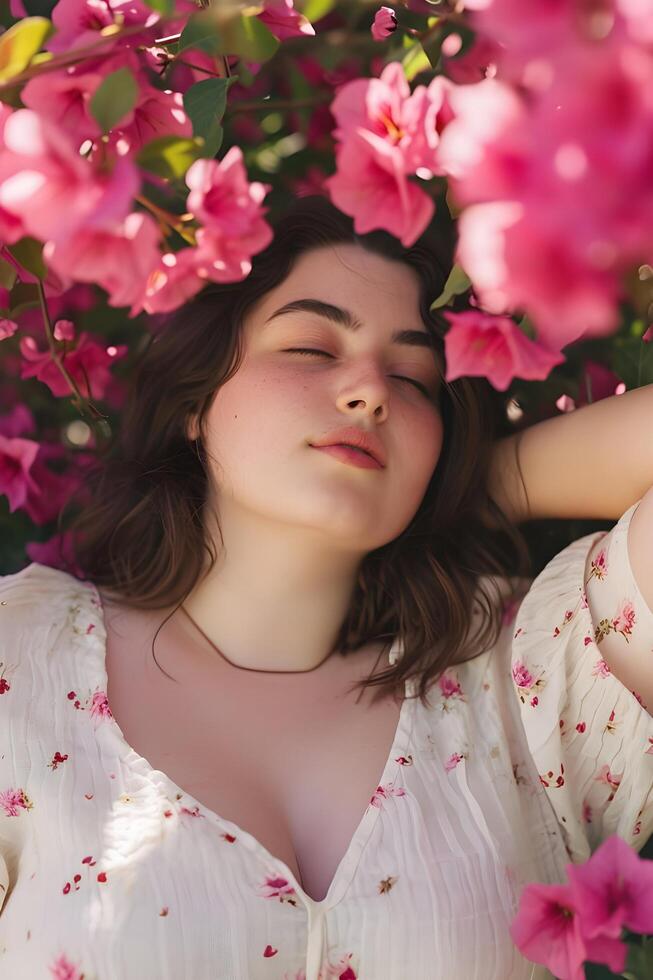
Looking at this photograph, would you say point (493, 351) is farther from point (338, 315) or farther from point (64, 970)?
point (64, 970)

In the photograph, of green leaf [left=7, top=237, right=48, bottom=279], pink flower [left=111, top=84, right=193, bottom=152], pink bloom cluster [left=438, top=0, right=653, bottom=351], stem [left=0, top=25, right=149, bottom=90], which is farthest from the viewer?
green leaf [left=7, top=237, right=48, bottom=279]

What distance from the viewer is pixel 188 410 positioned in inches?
64.1

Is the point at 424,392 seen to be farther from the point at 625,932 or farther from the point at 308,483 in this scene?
the point at 625,932

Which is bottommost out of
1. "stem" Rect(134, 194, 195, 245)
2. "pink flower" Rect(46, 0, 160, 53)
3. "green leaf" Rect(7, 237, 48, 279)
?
"green leaf" Rect(7, 237, 48, 279)

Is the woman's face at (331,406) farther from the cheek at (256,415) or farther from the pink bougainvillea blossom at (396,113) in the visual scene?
the pink bougainvillea blossom at (396,113)

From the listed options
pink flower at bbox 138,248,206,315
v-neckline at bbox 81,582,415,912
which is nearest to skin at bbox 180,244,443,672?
v-neckline at bbox 81,582,415,912

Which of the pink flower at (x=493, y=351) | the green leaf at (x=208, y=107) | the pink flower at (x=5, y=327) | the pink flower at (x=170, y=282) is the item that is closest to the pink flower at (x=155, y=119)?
the green leaf at (x=208, y=107)

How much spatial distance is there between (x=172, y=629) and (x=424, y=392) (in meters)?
0.53

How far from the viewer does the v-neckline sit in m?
1.31

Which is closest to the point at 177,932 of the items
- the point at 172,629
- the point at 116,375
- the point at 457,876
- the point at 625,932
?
the point at 457,876

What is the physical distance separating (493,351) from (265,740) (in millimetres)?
755

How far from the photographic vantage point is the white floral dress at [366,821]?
1.27 meters

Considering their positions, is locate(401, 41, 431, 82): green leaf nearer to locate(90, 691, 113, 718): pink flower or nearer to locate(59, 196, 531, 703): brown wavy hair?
locate(59, 196, 531, 703): brown wavy hair

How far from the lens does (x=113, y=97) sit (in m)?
0.81
